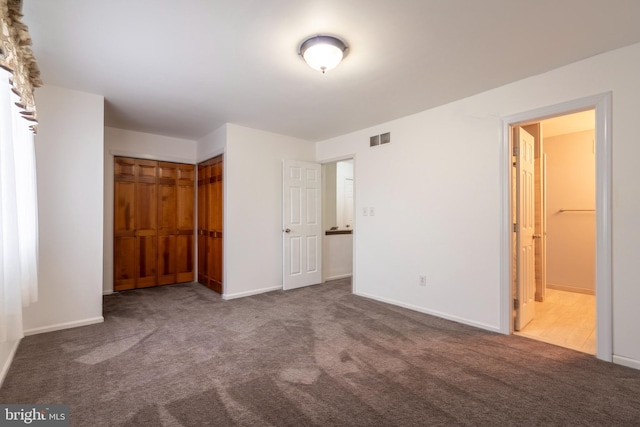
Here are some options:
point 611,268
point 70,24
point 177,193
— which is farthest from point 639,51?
point 177,193

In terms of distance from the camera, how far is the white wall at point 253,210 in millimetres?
4199

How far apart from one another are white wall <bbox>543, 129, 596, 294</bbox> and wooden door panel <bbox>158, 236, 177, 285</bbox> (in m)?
6.32

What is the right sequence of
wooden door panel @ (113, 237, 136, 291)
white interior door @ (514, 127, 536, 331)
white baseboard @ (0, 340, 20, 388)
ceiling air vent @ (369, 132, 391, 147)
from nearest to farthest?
white baseboard @ (0, 340, 20, 388) < white interior door @ (514, 127, 536, 331) < ceiling air vent @ (369, 132, 391, 147) < wooden door panel @ (113, 237, 136, 291)

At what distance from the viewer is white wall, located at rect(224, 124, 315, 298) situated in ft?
13.8

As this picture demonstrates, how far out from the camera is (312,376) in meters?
2.13

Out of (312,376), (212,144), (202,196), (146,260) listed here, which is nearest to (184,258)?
(146,260)

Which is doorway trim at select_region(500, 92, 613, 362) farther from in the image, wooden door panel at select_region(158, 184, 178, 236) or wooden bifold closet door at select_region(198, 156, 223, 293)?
wooden door panel at select_region(158, 184, 178, 236)

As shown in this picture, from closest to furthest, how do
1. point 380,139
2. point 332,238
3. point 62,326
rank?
point 62,326 → point 380,139 → point 332,238

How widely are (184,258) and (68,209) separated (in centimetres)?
228

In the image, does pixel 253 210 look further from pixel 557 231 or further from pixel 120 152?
pixel 557 231

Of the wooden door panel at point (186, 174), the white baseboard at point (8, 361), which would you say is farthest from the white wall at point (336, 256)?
the white baseboard at point (8, 361)

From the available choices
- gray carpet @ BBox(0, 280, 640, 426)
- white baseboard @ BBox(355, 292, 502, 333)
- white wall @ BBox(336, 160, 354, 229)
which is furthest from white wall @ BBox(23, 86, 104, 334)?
white wall @ BBox(336, 160, 354, 229)

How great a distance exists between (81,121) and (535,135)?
559cm

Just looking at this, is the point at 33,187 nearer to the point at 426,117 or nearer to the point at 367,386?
the point at 367,386
